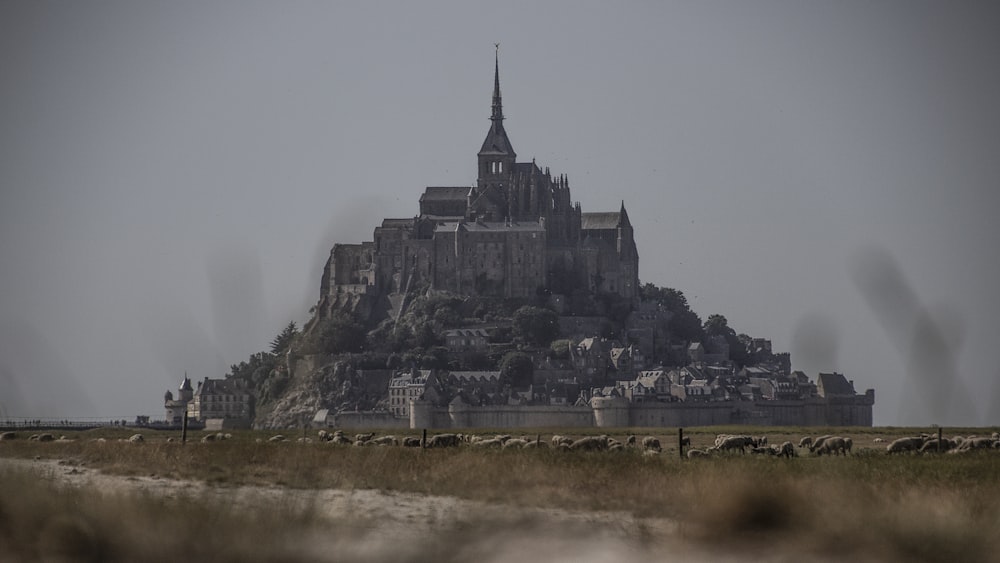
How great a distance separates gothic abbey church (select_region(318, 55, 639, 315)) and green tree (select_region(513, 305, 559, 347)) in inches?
262

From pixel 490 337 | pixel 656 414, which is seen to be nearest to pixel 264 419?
pixel 490 337

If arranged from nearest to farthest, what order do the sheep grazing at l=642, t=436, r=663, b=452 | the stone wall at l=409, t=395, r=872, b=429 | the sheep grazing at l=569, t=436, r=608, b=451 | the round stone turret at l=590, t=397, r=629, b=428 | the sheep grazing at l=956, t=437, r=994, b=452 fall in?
1. the sheep grazing at l=569, t=436, r=608, b=451
2. the sheep grazing at l=956, t=437, r=994, b=452
3. the sheep grazing at l=642, t=436, r=663, b=452
4. the round stone turret at l=590, t=397, r=629, b=428
5. the stone wall at l=409, t=395, r=872, b=429

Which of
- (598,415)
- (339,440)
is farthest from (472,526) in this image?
(598,415)

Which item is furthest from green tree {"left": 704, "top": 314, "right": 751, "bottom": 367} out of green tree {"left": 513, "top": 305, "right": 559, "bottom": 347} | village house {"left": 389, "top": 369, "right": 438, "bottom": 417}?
village house {"left": 389, "top": 369, "right": 438, "bottom": 417}

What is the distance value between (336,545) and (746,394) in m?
148

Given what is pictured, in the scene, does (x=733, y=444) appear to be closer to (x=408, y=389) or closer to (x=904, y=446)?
(x=904, y=446)

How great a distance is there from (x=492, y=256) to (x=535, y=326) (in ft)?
43.8

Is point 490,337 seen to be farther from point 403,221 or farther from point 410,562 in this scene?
point 410,562

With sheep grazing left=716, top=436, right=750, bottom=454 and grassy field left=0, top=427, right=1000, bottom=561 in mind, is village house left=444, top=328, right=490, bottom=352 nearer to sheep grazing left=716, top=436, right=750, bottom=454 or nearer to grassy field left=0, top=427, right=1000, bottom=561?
sheep grazing left=716, top=436, right=750, bottom=454

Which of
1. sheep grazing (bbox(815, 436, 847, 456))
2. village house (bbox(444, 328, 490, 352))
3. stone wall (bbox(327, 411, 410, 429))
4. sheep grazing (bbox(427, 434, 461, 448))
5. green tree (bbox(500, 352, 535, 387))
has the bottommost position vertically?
sheep grazing (bbox(815, 436, 847, 456))

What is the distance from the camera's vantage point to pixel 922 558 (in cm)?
2159

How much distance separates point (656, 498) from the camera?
25.5m

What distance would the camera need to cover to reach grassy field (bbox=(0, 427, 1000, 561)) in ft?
72.4

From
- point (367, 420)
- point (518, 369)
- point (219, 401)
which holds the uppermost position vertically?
point (518, 369)
